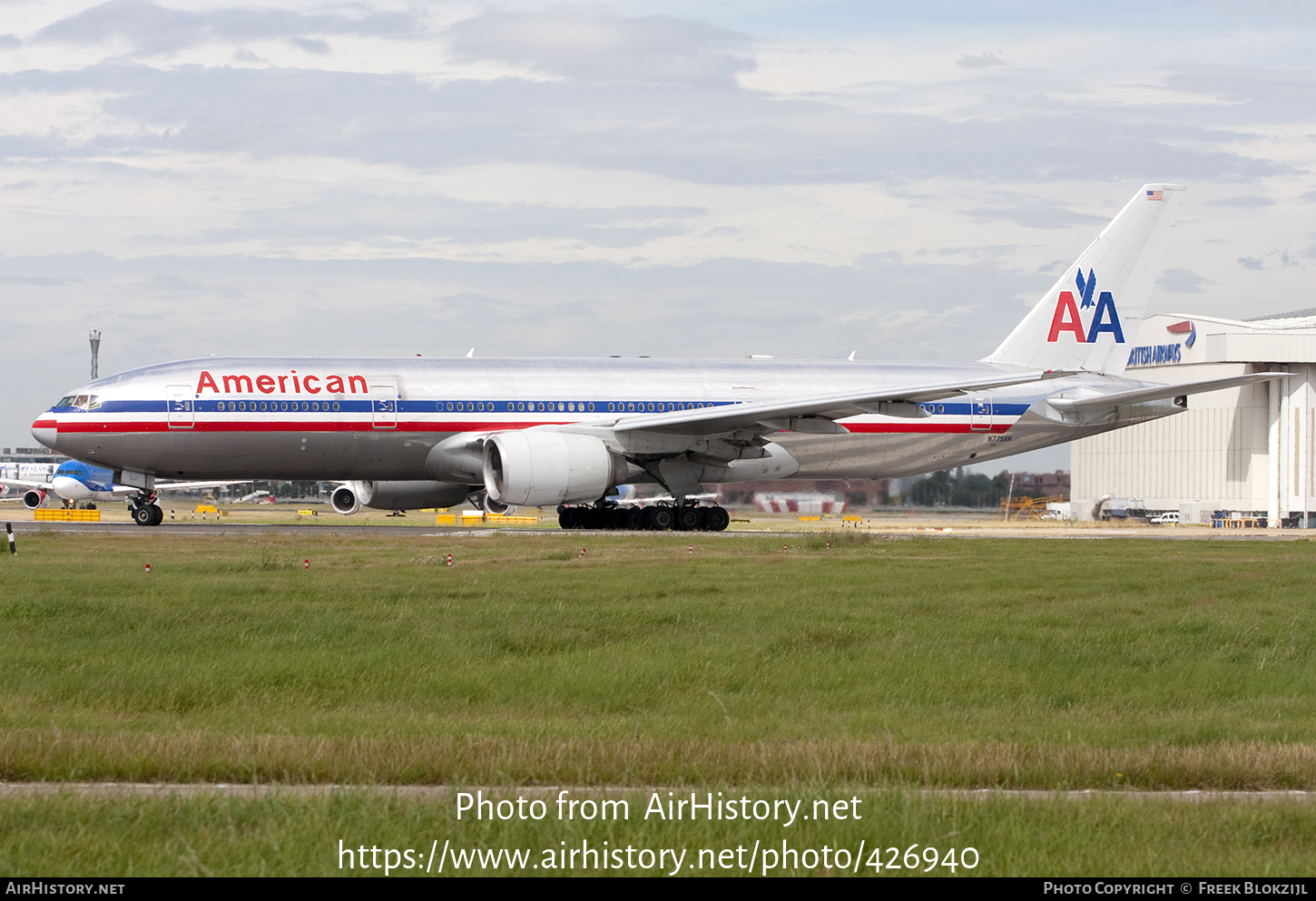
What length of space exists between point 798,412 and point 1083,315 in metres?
12.5

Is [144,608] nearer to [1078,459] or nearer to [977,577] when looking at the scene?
[977,577]

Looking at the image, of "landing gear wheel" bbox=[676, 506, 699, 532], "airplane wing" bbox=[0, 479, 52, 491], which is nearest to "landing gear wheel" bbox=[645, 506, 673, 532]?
"landing gear wheel" bbox=[676, 506, 699, 532]

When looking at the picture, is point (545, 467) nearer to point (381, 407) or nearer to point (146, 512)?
point (381, 407)

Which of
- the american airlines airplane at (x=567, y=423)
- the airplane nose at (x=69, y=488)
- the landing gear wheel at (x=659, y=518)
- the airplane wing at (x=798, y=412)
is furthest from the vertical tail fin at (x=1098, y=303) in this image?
the airplane nose at (x=69, y=488)

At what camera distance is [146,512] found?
1329 inches

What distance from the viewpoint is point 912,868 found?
5.79 metres

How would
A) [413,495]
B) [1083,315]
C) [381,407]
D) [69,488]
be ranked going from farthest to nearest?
[69,488]
[1083,315]
[413,495]
[381,407]

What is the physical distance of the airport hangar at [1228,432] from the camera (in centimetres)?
6906

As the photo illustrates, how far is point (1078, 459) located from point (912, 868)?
8118 centimetres

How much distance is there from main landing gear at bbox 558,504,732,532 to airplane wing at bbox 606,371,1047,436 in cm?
257

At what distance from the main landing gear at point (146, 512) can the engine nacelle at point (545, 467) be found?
9522 millimetres

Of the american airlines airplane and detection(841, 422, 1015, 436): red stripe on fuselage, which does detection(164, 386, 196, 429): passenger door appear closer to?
the american airlines airplane

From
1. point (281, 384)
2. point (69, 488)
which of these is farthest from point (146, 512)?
point (69, 488)

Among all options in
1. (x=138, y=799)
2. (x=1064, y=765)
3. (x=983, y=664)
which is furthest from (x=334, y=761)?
(x=983, y=664)
